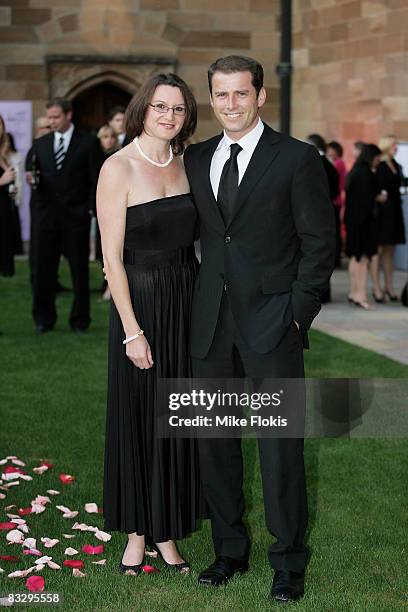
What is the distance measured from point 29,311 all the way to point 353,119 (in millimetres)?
8322

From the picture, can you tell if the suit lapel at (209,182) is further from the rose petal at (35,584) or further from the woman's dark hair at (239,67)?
the rose petal at (35,584)

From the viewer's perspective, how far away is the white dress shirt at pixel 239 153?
4266 millimetres

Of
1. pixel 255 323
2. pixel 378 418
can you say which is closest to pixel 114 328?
pixel 255 323

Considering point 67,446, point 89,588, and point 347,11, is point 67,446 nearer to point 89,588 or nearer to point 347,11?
point 89,588

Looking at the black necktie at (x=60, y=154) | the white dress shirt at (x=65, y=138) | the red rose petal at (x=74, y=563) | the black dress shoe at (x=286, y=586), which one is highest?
the white dress shirt at (x=65, y=138)

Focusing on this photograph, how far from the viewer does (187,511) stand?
4676mm

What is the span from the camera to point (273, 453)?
428cm

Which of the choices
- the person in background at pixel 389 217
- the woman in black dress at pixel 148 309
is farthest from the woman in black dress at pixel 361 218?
A: the woman in black dress at pixel 148 309

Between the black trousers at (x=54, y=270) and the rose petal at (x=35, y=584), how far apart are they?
20.8 ft

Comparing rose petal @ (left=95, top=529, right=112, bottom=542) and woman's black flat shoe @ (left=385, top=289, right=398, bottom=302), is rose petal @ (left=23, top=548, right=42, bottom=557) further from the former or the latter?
woman's black flat shoe @ (left=385, top=289, right=398, bottom=302)

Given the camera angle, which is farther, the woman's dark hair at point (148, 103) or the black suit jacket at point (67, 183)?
the black suit jacket at point (67, 183)

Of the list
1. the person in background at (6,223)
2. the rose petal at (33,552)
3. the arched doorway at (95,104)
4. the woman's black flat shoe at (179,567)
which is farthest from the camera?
the arched doorway at (95,104)

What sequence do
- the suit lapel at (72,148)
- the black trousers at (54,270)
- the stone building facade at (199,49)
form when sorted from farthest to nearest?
1. the stone building facade at (199,49)
2. the black trousers at (54,270)
3. the suit lapel at (72,148)

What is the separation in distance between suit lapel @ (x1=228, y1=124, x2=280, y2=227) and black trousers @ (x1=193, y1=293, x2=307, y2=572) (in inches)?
15.0
